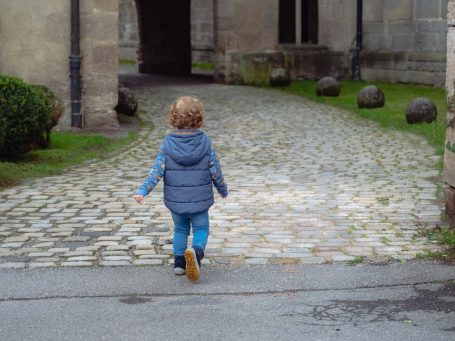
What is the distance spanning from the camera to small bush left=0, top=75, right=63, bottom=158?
11523 millimetres

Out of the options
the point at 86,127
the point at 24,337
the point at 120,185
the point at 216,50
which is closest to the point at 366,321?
the point at 24,337

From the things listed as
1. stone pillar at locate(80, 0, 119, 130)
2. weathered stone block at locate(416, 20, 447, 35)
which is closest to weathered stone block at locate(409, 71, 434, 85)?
weathered stone block at locate(416, 20, 447, 35)

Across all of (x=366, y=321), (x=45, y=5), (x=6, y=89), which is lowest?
(x=366, y=321)

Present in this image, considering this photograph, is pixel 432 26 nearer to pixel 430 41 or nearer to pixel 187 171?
pixel 430 41

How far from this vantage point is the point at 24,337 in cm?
515

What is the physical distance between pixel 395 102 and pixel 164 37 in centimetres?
1146

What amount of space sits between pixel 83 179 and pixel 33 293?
5003 mm

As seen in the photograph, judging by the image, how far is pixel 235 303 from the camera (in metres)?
5.83

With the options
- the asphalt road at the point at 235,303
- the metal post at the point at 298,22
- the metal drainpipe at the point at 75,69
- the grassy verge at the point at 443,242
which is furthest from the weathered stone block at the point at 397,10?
the asphalt road at the point at 235,303

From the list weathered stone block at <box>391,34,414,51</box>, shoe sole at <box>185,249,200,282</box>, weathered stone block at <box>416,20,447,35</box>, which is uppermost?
weathered stone block at <box>416,20,447,35</box>

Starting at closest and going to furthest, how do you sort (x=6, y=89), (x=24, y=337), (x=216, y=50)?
1. (x=24, y=337)
2. (x=6, y=89)
3. (x=216, y=50)

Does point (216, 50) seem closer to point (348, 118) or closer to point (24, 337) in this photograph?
point (348, 118)

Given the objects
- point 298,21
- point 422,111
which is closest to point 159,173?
point 422,111

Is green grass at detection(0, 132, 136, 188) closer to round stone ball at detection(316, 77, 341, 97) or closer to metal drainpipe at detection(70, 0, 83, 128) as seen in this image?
metal drainpipe at detection(70, 0, 83, 128)
